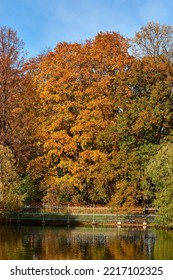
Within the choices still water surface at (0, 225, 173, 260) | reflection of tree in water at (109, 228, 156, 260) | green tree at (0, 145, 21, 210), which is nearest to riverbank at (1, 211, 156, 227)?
still water surface at (0, 225, 173, 260)

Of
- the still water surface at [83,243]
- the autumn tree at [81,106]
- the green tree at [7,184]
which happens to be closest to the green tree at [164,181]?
the still water surface at [83,243]

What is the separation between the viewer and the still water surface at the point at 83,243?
74.0 feet

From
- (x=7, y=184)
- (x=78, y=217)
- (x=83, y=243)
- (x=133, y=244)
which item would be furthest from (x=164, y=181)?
(x=7, y=184)

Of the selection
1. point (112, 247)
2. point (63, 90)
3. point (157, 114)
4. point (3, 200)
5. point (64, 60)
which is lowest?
point (112, 247)

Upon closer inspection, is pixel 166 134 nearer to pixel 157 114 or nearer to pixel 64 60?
pixel 157 114

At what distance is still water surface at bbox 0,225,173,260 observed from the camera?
22.6m

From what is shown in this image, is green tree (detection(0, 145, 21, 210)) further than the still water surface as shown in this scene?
Yes

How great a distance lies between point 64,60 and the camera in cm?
4041

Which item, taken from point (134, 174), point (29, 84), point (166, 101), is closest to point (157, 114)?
point (166, 101)

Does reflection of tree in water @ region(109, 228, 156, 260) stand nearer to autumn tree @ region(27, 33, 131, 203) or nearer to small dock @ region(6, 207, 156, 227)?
small dock @ region(6, 207, 156, 227)

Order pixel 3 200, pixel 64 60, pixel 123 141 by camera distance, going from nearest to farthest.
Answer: pixel 3 200 < pixel 123 141 < pixel 64 60

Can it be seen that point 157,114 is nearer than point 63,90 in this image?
Yes

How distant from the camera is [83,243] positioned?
26734 millimetres

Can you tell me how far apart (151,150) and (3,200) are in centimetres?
1130
